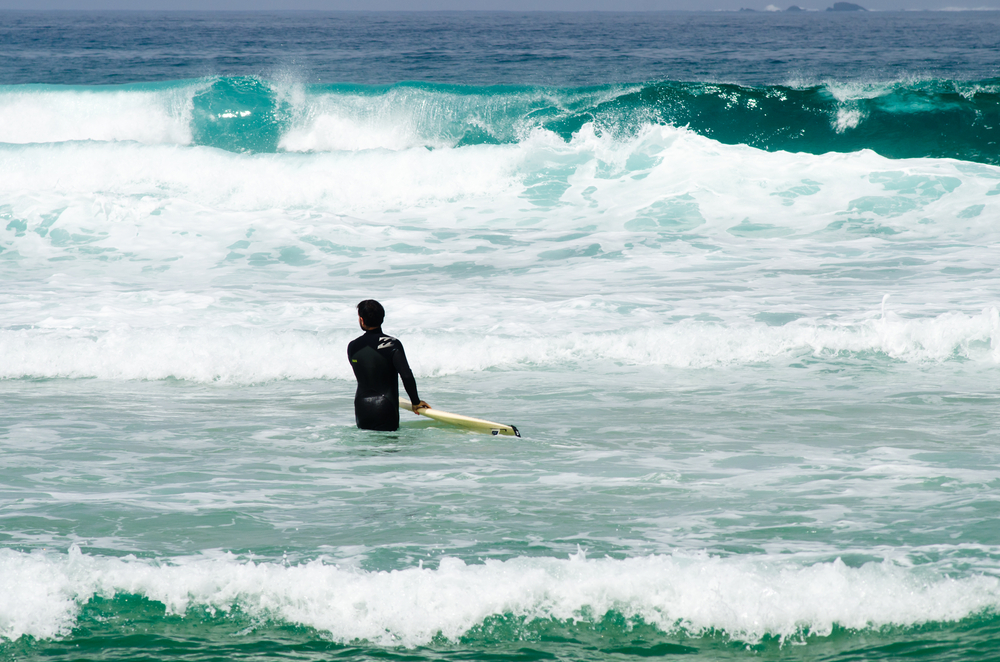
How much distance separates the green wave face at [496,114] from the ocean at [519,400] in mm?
441

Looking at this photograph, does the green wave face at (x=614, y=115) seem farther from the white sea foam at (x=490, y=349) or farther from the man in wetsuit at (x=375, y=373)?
the man in wetsuit at (x=375, y=373)

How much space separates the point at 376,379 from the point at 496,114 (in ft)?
60.4

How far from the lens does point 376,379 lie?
273 inches

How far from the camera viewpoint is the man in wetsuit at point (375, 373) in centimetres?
686

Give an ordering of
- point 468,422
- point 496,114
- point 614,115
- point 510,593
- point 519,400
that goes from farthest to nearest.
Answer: point 496,114, point 614,115, point 519,400, point 468,422, point 510,593

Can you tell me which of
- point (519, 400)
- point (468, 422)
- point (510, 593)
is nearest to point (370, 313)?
point (468, 422)

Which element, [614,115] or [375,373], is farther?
[614,115]

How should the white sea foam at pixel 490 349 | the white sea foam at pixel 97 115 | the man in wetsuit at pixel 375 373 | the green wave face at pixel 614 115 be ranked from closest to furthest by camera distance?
the man in wetsuit at pixel 375 373
the white sea foam at pixel 490 349
the green wave face at pixel 614 115
the white sea foam at pixel 97 115

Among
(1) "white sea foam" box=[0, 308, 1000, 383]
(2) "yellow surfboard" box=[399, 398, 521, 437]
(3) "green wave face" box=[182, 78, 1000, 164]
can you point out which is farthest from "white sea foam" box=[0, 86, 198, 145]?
(2) "yellow surfboard" box=[399, 398, 521, 437]

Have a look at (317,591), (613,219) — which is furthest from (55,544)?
(613,219)

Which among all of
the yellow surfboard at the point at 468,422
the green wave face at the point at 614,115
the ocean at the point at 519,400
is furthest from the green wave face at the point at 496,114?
the yellow surfboard at the point at 468,422

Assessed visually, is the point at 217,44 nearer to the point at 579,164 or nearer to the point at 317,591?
the point at 579,164

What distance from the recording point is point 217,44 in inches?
2271

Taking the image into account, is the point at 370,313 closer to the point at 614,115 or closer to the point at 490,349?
the point at 490,349
